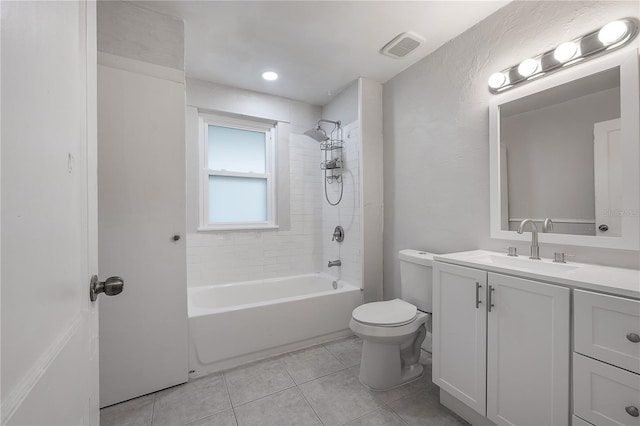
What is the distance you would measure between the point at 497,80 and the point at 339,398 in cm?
229

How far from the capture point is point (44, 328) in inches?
16.0

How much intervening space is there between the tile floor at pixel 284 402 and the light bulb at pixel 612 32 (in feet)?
6.96

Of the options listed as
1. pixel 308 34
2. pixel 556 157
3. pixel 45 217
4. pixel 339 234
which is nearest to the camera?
pixel 45 217

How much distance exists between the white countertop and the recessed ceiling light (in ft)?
7.20

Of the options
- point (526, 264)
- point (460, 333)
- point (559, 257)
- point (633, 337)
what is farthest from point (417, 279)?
point (633, 337)

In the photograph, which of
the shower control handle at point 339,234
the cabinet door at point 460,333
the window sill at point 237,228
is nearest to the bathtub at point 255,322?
the shower control handle at point 339,234

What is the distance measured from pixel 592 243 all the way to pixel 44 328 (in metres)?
2.10

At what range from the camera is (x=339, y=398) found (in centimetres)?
177

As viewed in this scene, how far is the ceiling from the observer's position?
1.83m

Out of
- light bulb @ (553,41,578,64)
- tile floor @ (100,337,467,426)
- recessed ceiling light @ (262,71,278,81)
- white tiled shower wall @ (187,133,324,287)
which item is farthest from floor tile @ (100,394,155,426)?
light bulb @ (553,41,578,64)

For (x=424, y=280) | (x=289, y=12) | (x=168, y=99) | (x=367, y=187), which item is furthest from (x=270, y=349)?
(x=289, y=12)

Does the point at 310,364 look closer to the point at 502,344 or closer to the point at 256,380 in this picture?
the point at 256,380

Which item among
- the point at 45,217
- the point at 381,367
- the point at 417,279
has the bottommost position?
the point at 381,367

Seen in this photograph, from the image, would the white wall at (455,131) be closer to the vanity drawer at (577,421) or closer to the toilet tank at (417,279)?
the toilet tank at (417,279)
